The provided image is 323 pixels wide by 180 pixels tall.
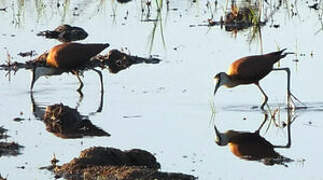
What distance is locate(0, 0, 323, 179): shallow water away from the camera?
9242mm

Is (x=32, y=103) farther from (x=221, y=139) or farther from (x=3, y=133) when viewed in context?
(x=221, y=139)

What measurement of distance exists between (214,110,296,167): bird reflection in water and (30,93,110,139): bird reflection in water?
115 centimetres

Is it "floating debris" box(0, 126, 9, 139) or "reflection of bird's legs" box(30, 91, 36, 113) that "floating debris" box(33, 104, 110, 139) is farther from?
"floating debris" box(0, 126, 9, 139)

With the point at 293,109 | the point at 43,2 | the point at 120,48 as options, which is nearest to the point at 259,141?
the point at 293,109

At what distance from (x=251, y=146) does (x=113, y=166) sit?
175cm

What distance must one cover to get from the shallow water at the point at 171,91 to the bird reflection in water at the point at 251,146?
10 cm

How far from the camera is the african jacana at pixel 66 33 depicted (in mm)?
15320

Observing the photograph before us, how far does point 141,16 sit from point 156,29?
1349mm

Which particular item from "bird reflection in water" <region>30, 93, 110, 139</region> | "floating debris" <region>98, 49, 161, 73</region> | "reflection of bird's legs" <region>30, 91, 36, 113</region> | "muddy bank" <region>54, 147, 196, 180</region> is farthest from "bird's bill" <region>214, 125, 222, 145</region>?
"floating debris" <region>98, 49, 161, 73</region>

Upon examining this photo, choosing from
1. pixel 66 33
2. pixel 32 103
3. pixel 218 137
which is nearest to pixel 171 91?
pixel 32 103

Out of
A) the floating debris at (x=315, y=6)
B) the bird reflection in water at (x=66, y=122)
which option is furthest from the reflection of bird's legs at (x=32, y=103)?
the floating debris at (x=315, y=6)

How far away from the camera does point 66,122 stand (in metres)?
10.8

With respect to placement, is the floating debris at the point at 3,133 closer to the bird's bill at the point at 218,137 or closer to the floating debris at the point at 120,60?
the bird's bill at the point at 218,137

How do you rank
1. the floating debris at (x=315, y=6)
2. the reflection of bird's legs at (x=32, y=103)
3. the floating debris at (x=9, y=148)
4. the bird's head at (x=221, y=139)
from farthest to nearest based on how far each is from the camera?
the floating debris at (x=315, y=6) → the reflection of bird's legs at (x=32, y=103) → the bird's head at (x=221, y=139) → the floating debris at (x=9, y=148)
